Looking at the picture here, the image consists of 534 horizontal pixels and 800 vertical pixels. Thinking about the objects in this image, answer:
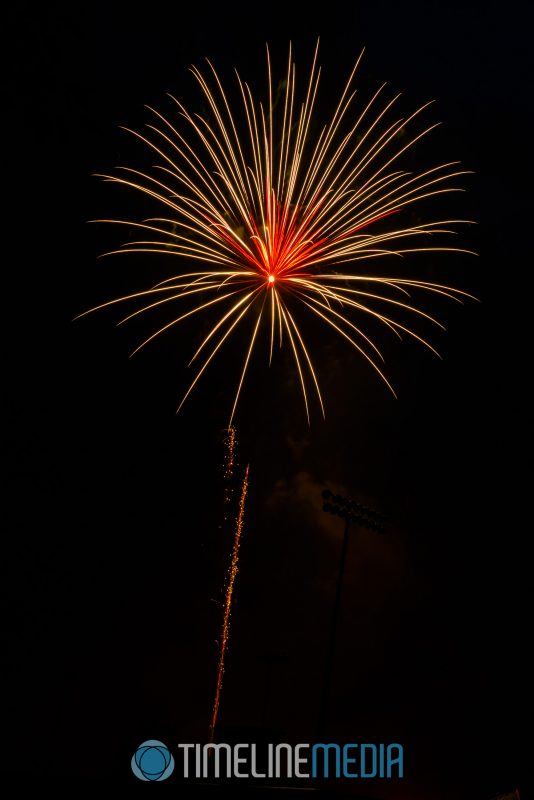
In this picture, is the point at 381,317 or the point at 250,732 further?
the point at 250,732

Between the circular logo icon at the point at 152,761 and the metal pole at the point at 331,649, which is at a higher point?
the metal pole at the point at 331,649

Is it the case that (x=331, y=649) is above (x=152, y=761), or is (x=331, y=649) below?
above

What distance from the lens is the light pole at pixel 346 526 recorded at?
20.6 metres

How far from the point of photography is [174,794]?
12.6m

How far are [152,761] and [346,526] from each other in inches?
337

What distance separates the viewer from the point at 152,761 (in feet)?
61.6

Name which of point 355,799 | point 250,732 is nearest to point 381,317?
point 355,799

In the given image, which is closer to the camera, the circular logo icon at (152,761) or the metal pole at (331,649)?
the circular logo icon at (152,761)

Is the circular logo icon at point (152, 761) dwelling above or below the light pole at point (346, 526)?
below

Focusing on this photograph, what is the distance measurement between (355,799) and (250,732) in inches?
647

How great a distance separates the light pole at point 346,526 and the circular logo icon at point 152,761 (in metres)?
3.89

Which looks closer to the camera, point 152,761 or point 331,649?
point 152,761

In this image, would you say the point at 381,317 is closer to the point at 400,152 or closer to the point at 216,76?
the point at 400,152

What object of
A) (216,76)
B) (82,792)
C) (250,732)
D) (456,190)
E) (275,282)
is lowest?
(82,792)
